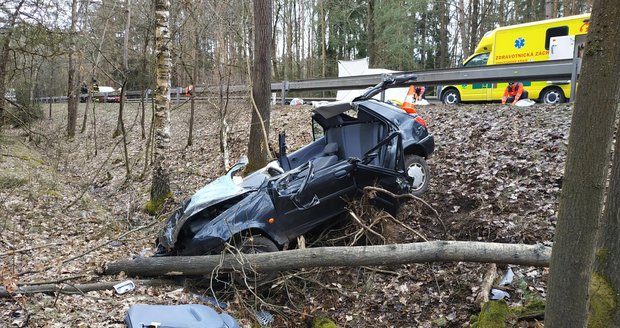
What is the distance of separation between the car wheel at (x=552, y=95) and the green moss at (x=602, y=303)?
12283 mm

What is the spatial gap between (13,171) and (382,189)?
10.3 metres

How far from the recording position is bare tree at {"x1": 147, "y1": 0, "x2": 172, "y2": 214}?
30.8 feet

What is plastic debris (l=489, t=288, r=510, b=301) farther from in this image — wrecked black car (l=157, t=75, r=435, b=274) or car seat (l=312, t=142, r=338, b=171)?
car seat (l=312, t=142, r=338, b=171)

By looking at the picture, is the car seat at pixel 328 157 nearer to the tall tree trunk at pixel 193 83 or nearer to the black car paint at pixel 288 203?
the black car paint at pixel 288 203

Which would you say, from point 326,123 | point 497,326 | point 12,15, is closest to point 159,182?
point 326,123

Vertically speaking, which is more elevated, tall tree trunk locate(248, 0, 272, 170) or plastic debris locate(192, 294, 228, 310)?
tall tree trunk locate(248, 0, 272, 170)

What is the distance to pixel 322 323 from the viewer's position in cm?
500

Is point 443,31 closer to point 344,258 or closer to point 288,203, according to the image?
point 288,203

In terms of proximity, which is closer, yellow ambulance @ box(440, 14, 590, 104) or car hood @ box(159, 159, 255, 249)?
car hood @ box(159, 159, 255, 249)

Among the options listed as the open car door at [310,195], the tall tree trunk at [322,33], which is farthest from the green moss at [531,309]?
the tall tree trunk at [322,33]

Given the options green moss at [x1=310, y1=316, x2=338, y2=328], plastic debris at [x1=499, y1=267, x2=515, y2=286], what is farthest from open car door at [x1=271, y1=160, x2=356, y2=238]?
plastic debris at [x1=499, y1=267, x2=515, y2=286]

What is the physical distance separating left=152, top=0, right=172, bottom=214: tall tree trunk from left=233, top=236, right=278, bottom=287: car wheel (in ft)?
16.1

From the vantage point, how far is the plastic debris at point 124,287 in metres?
5.27

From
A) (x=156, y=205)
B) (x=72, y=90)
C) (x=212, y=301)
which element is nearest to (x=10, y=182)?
(x=156, y=205)
